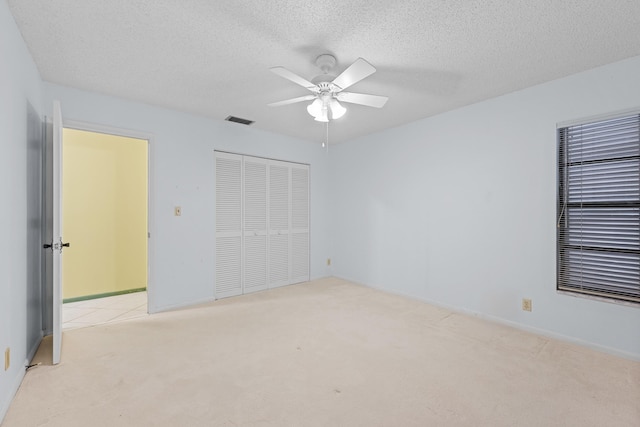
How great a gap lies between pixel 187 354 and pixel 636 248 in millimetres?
3641

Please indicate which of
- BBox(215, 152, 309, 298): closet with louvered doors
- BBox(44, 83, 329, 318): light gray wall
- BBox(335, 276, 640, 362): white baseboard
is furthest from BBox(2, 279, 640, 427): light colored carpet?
BBox(215, 152, 309, 298): closet with louvered doors

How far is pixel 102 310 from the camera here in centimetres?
358

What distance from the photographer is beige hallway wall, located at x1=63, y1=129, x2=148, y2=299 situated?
3980mm

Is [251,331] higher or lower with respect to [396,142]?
lower

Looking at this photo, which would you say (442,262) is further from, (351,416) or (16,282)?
(16,282)

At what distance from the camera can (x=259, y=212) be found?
4.39m

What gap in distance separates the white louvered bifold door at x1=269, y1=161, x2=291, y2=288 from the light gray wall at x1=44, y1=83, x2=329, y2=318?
62 centimetres

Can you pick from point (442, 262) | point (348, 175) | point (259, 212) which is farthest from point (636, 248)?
point (259, 212)

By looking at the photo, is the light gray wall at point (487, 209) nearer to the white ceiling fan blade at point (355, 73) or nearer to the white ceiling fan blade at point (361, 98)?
the white ceiling fan blade at point (361, 98)

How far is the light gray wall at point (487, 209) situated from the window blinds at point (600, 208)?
0.09m

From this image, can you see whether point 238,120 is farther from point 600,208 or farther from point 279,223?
point 600,208

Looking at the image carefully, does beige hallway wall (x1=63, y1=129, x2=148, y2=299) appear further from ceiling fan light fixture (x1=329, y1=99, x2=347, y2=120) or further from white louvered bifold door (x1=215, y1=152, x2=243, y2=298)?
ceiling fan light fixture (x1=329, y1=99, x2=347, y2=120)

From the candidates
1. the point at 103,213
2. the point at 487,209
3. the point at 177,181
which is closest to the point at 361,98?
the point at 487,209

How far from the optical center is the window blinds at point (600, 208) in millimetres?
2377
